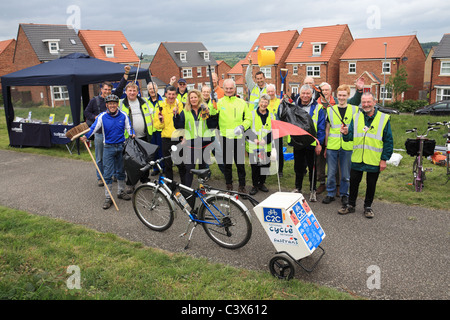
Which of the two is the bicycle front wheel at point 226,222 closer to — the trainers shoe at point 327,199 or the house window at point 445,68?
the trainers shoe at point 327,199

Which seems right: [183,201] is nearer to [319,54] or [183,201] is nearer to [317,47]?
[319,54]

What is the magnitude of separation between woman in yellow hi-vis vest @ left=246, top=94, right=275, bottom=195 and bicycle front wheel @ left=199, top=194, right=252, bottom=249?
205 centimetres

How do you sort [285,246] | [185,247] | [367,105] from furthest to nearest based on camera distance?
[367,105], [185,247], [285,246]

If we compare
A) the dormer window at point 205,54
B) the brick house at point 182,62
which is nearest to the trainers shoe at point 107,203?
the brick house at point 182,62

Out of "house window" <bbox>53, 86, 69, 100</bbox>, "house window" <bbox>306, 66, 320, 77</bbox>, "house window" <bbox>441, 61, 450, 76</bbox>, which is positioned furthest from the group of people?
"house window" <bbox>306, 66, 320, 77</bbox>

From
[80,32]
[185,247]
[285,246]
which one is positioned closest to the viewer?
[285,246]

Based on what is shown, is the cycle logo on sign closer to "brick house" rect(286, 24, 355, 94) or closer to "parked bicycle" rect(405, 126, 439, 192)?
"parked bicycle" rect(405, 126, 439, 192)

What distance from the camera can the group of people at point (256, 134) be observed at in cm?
575

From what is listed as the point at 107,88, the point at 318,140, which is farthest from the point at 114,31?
the point at 318,140

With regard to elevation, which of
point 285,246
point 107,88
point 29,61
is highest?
point 29,61

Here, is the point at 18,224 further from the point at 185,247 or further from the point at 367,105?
the point at 367,105
